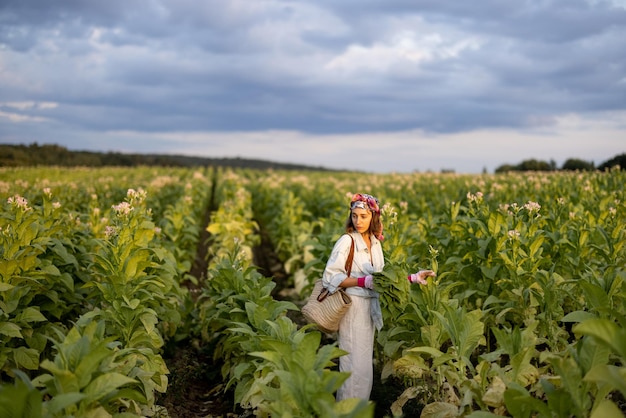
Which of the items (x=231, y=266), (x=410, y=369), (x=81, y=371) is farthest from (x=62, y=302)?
(x=410, y=369)

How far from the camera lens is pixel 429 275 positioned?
19.3ft

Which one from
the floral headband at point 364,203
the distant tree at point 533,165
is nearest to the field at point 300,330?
the floral headband at point 364,203

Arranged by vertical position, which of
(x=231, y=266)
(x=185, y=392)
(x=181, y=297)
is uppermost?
(x=231, y=266)

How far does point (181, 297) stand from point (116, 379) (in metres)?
4.84

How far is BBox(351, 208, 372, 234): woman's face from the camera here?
593 cm

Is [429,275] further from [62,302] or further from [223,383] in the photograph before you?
[62,302]

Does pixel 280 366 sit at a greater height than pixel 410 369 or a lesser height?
greater

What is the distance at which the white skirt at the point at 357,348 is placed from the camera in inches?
229

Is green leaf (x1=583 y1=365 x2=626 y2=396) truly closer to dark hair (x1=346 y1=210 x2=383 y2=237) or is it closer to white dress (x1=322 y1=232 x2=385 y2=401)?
white dress (x1=322 y1=232 x2=385 y2=401)

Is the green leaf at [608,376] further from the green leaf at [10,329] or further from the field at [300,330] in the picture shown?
the green leaf at [10,329]

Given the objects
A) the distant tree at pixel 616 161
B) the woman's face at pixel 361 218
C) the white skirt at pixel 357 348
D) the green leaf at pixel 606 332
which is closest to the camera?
the green leaf at pixel 606 332

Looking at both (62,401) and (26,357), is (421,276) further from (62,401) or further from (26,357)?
(26,357)

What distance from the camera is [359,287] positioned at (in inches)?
235

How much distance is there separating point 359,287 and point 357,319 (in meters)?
0.29
